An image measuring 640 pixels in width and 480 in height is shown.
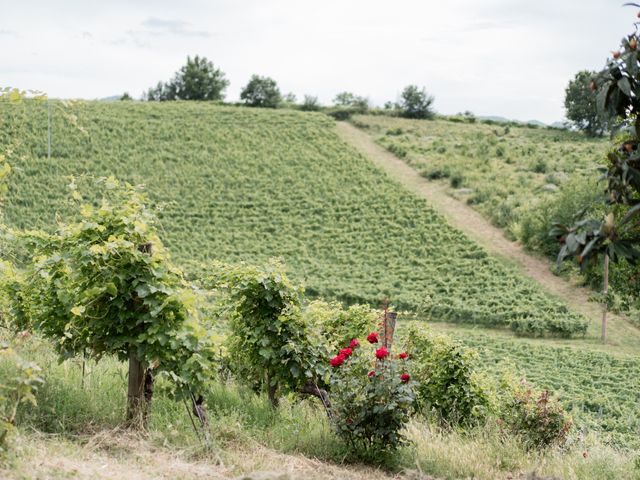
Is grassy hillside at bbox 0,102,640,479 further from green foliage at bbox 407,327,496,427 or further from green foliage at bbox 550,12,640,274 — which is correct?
green foliage at bbox 550,12,640,274

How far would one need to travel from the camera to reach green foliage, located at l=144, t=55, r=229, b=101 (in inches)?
2362

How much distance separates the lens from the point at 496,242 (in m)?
28.0

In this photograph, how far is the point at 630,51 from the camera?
14.3 feet

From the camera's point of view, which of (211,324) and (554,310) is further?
(554,310)

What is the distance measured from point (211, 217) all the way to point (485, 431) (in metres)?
24.8

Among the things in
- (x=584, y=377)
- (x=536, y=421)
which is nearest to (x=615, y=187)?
(x=536, y=421)

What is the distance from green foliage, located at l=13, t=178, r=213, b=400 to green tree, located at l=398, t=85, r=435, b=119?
151 ft

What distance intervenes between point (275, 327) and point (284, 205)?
83.5 ft

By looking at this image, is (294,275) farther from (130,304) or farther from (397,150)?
(130,304)

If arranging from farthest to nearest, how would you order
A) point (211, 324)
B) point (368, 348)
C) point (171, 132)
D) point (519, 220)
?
point (171, 132) → point (519, 220) → point (368, 348) → point (211, 324)

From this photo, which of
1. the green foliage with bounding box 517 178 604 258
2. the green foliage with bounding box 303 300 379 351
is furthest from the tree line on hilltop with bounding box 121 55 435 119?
the green foliage with bounding box 303 300 379 351

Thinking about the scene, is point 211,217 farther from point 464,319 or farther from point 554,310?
point 554,310

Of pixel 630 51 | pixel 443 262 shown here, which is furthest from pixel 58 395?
pixel 443 262

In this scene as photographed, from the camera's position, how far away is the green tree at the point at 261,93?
52375mm
